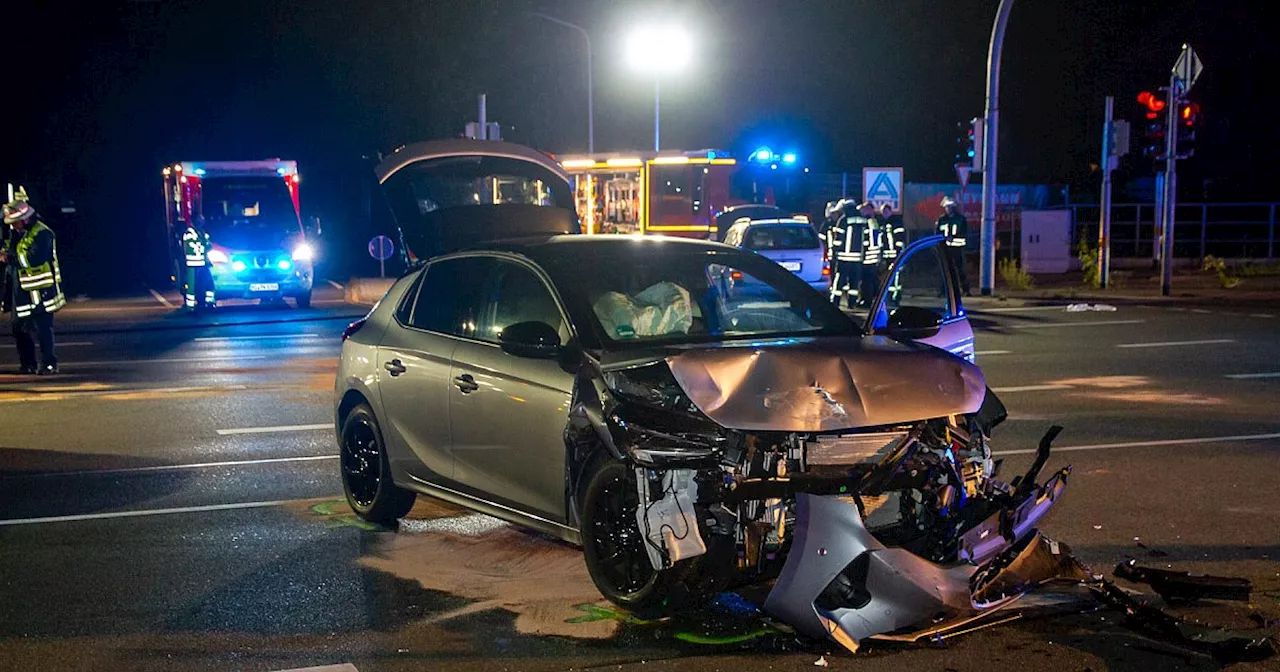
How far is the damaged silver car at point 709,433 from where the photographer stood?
5719mm

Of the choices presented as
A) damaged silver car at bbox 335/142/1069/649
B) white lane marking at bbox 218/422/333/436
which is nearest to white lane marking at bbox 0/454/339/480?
white lane marking at bbox 218/422/333/436

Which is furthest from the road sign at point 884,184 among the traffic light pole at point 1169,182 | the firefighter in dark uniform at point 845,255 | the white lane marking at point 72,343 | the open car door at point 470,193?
the white lane marking at point 72,343

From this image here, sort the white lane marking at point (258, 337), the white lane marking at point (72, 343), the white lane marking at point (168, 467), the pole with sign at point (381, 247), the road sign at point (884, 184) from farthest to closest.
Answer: the road sign at point (884, 184), the pole with sign at point (381, 247), the white lane marking at point (258, 337), the white lane marking at point (72, 343), the white lane marking at point (168, 467)

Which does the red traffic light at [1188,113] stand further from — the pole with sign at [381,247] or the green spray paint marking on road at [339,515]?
the green spray paint marking on road at [339,515]

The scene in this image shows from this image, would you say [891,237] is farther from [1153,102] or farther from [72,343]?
[72,343]

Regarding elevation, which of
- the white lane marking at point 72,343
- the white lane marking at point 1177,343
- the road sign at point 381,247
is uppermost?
the road sign at point 381,247

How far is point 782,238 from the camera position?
26.4 metres

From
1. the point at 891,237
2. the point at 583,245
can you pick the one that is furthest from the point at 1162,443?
the point at 891,237

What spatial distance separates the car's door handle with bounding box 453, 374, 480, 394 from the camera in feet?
23.7

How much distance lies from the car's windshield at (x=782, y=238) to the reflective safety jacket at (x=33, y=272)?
520 inches

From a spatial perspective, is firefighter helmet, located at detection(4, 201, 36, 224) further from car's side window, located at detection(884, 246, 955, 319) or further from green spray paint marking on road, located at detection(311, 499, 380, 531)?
car's side window, located at detection(884, 246, 955, 319)

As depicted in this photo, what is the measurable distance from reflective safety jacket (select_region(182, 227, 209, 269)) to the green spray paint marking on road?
18.4 m

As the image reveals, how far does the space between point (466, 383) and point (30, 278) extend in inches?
392

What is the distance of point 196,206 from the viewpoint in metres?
27.0
